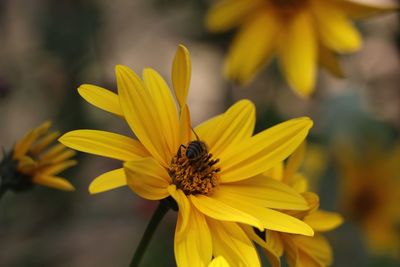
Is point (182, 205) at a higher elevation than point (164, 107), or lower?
lower

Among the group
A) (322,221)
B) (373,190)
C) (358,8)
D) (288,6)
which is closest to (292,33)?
(288,6)

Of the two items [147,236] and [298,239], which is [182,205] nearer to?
[147,236]

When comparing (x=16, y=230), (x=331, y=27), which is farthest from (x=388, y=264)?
(x=16, y=230)

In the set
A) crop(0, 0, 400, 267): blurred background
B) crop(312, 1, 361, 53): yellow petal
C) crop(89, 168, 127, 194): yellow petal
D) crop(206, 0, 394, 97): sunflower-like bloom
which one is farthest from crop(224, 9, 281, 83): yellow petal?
crop(89, 168, 127, 194): yellow petal

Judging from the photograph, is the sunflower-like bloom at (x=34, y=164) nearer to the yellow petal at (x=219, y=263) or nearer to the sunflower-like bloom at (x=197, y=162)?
the sunflower-like bloom at (x=197, y=162)

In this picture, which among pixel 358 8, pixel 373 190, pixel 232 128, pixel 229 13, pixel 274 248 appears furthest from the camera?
pixel 373 190

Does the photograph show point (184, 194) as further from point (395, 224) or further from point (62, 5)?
point (62, 5)

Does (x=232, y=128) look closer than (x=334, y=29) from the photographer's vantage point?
Yes

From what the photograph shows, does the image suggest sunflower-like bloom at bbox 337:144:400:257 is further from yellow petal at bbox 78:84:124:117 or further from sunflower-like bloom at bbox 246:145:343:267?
yellow petal at bbox 78:84:124:117
